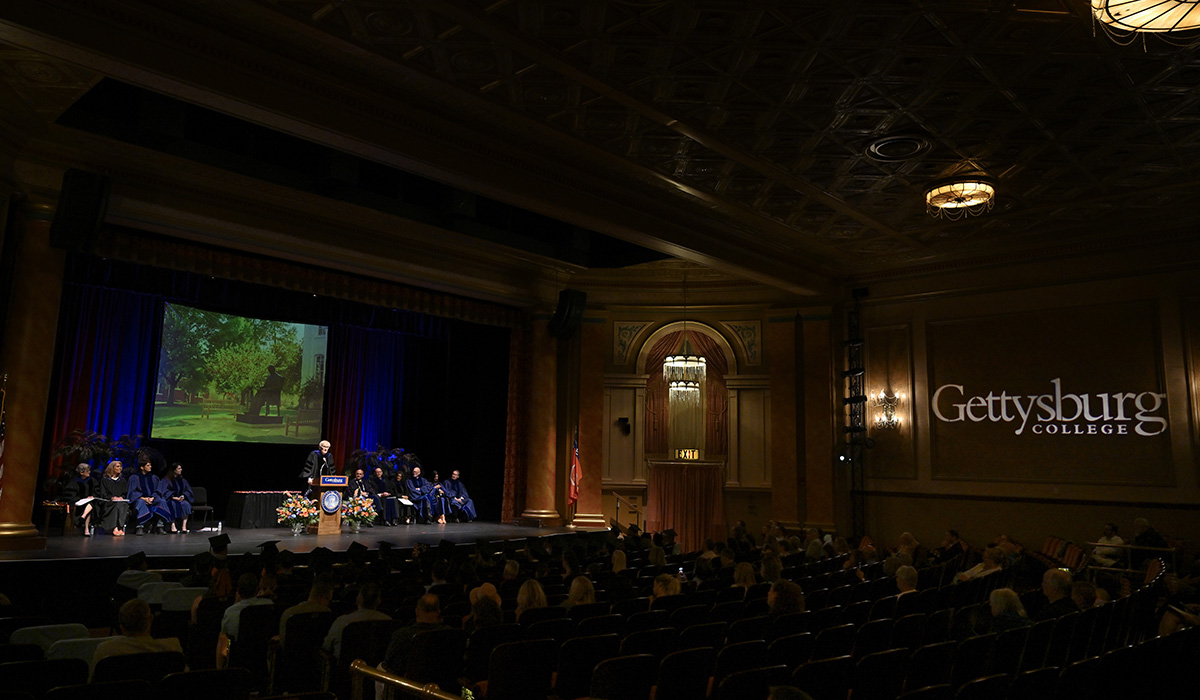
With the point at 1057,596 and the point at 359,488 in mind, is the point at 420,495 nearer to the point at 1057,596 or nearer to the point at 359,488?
the point at 359,488

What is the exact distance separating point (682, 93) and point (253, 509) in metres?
10.5

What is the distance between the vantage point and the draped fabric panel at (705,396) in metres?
16.0

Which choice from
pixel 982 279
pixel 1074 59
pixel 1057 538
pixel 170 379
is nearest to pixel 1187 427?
pixel 1057 538

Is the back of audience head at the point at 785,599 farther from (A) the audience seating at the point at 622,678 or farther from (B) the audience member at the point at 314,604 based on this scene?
(B) the audience member at the point at 314,604

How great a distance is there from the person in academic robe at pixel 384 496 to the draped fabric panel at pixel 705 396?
203 inches

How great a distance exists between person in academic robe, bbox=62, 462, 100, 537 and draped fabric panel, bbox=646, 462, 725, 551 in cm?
930

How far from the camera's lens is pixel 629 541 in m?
11.3

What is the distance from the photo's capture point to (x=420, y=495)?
1543cm

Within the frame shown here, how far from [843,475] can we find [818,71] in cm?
903

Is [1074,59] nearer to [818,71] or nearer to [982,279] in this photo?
[818,71]

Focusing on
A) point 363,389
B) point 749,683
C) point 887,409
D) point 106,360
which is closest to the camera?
point 749,683

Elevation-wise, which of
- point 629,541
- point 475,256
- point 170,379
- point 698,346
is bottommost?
point 629,541

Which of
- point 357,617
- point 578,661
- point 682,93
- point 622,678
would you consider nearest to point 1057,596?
point 578,661

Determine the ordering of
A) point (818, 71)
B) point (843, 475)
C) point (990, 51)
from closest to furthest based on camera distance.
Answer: point (990, 51), point (818, 71), point (843, 475)
